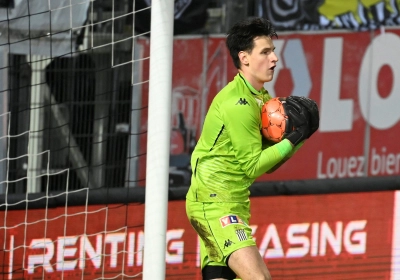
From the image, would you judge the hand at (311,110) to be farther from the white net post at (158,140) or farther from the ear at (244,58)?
the white net post at (158,140)

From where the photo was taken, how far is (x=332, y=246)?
6871 millimetres

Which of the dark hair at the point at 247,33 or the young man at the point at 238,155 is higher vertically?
the dark hair at the point at 247,33

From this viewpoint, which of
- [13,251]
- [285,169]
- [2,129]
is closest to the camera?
[13,251]

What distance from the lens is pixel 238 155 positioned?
4.86m

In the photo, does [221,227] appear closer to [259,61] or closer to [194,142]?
[259,61]

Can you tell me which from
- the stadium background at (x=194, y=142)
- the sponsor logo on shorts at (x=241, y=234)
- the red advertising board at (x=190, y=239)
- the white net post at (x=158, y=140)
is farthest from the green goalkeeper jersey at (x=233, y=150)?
the stadium background at (x=194, y=142)

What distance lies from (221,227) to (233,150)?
0.41 m

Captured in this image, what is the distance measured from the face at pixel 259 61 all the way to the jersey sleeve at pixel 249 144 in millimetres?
245

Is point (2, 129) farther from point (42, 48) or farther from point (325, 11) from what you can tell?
point (325, 11)

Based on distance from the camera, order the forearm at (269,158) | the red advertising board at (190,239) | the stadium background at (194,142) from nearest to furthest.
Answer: the forearm at (269,158) < the red advertising board at (190,239) < the stadium background at (194,142)

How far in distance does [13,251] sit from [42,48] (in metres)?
2.09

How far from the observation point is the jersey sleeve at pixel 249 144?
15.8 ft

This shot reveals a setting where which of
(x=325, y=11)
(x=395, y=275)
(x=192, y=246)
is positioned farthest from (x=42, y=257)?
(x=325, y=11)

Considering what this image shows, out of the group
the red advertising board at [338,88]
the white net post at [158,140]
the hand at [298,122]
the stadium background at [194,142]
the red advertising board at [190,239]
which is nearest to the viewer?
the hand at [298,122]
